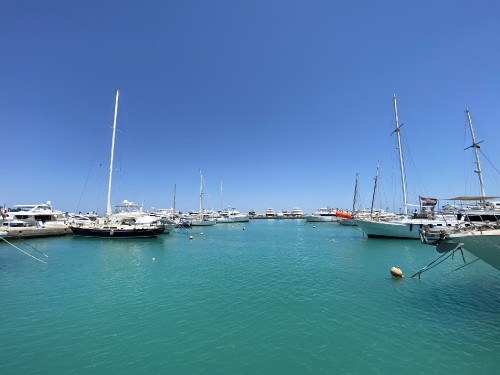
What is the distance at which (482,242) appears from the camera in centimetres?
1253

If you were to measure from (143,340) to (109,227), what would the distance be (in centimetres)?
3971

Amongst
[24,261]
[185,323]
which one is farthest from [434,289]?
[24,261]

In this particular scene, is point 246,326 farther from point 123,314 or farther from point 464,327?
point 464,327

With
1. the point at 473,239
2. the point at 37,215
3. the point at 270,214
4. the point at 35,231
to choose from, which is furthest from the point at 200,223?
the point at 270,214

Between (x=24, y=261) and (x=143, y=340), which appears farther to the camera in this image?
→ (x=24, y=261)

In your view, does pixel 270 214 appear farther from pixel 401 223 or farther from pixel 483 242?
pixel 483 242

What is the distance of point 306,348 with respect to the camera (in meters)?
9.92

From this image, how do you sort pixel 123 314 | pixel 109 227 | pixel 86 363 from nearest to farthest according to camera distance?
pixel 86 363 → pixel 123 314 → pixel 109 227

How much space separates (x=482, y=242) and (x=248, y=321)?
1174 cm

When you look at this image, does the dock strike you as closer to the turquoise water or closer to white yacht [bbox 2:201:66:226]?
white yacht [bbox 2:201:66:226]

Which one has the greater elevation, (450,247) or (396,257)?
A: (450,247)

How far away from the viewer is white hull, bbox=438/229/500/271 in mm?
12196

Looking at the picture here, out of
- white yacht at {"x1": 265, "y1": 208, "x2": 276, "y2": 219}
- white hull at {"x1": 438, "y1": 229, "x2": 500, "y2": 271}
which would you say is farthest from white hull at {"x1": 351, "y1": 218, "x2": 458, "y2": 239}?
white yacht at {"x1": 265, "y1": 208, "x2": 276, "y2": 219}

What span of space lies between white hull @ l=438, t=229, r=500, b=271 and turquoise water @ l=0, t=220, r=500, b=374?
2.72 m
